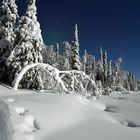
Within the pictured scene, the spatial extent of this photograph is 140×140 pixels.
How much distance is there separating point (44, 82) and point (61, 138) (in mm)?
13832

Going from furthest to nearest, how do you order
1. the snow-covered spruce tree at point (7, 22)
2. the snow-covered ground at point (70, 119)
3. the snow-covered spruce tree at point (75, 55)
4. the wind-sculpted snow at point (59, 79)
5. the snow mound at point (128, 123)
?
1. the snow-covered spruce tree at point (75, 55)
2. the snow-covered spruce tree at point (7, 22)
3. the wind-sculpted snow at point (59, 79)
4. the snow mound at point (128, 123)
5. the snow-covered ground at point (70, 119)

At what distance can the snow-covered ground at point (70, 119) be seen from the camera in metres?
6.45

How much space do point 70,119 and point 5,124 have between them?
1827 millimetres

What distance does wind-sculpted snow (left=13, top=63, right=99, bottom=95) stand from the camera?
17.3m

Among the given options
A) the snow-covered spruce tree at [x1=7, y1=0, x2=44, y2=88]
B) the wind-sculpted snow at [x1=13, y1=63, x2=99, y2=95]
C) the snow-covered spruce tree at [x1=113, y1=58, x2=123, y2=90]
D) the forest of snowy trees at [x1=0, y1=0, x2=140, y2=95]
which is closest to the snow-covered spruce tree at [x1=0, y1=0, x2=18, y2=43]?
the forest of snowy trees at [x1=0, y1=0, x2=140, y2=95]

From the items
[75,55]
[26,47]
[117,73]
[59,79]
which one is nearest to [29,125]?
[59,79]

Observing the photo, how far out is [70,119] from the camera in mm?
7512

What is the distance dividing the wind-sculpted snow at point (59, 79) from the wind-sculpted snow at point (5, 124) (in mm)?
8883

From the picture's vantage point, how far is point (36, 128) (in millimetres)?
6711

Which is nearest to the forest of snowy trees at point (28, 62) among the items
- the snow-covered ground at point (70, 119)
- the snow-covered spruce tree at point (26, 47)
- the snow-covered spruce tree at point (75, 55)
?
the snow-covered spruce tree at point (26, 47)

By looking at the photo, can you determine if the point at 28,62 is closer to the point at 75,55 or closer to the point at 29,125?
the point at 29,125

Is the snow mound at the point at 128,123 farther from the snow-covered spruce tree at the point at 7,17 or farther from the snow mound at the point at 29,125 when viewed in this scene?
the snow-covered spruce tree at the point at 7,17

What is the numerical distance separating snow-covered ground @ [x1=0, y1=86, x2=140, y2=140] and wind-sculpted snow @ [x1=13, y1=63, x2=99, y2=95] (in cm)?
764

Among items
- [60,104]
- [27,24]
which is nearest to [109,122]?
[60,104]
